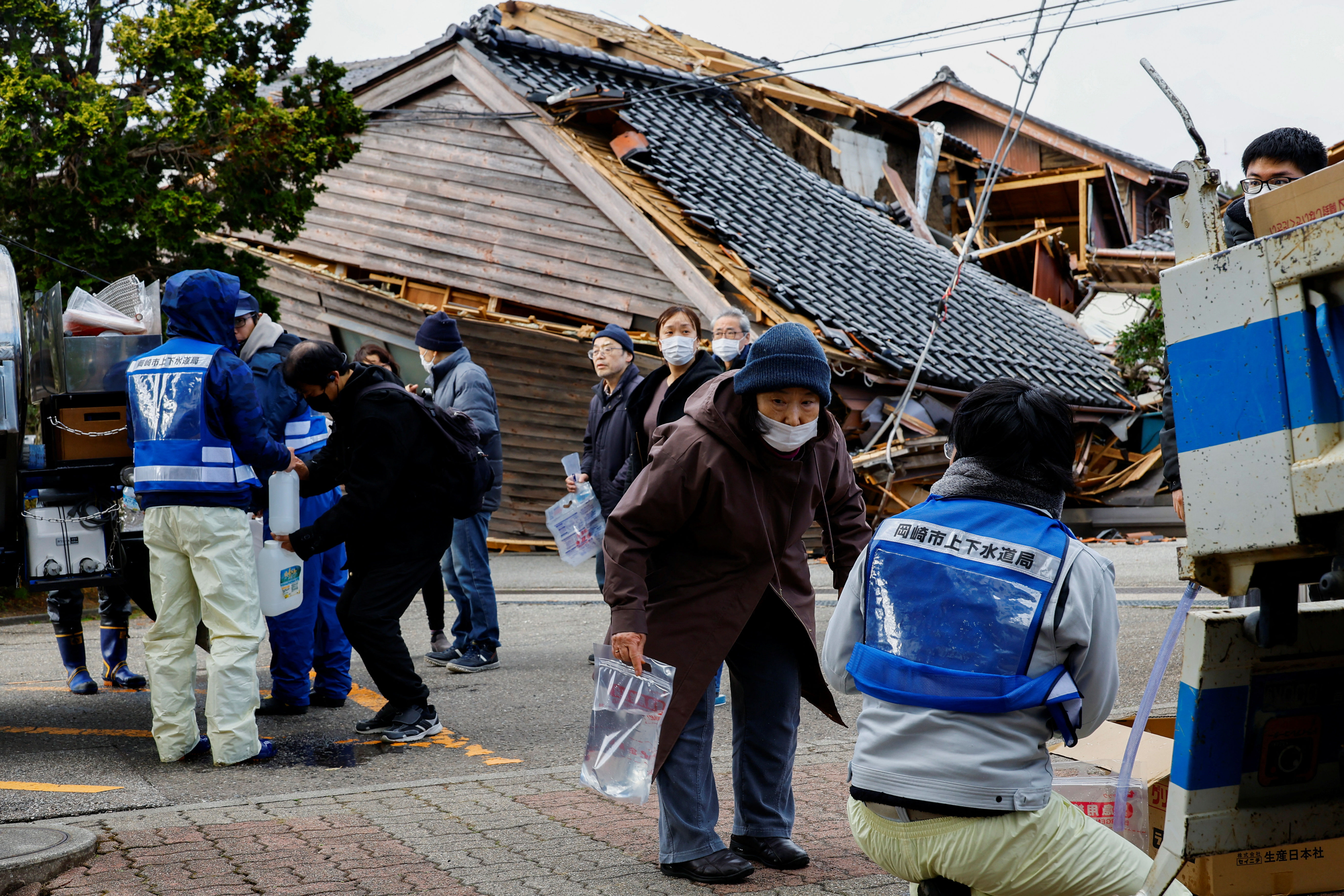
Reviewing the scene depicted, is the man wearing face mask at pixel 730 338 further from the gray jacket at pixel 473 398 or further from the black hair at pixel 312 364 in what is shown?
the black hair at pixel 312 364

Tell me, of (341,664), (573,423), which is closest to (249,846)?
(341,664)

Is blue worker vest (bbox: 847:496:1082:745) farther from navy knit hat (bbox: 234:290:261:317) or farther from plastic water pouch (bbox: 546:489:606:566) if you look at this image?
plastic water pouch (bbox: 546:489:606:566)

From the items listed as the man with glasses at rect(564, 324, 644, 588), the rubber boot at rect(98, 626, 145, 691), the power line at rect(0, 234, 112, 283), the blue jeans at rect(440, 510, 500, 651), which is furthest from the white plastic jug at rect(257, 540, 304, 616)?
the power line at rect(0, 234, 112, 283)

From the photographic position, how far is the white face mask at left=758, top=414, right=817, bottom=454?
3.67m

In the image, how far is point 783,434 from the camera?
3672mm

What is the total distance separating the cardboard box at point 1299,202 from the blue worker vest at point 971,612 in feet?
2.53

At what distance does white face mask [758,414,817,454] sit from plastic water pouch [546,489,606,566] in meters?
3.96

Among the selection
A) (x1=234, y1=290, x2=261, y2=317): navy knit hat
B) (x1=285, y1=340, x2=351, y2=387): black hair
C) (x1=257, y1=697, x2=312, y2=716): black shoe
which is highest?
(x1=234, y1=290, x2=261, y2=317): navy knit hat

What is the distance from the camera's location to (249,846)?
4.08 meters

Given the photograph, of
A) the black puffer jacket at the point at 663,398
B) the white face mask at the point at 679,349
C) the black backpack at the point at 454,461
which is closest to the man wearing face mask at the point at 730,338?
the black puffer jacket at the point at 663,398

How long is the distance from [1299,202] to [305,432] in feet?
17.4

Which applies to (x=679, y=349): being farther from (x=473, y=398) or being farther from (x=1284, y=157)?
(x=1284, y=157)

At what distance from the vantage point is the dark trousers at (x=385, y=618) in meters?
5.34

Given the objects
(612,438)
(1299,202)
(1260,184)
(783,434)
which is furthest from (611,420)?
(1299,202)
